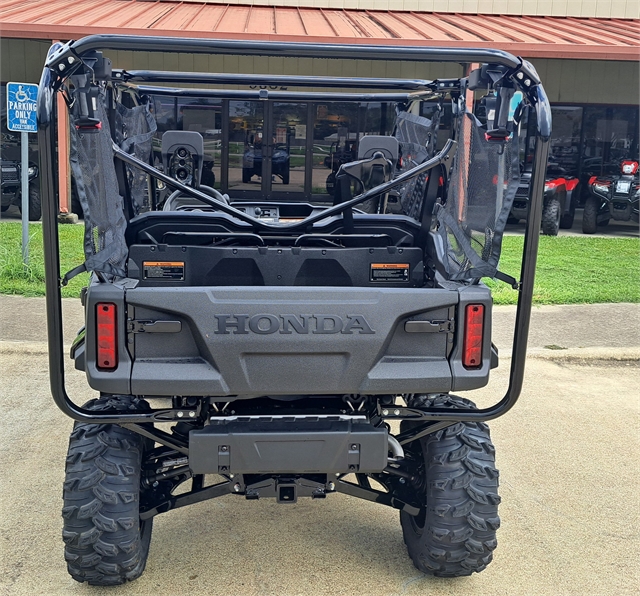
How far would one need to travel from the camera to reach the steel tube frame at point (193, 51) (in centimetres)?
254

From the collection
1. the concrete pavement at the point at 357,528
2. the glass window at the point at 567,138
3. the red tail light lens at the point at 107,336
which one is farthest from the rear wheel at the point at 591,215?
the red tail light lens at the point at 107,336

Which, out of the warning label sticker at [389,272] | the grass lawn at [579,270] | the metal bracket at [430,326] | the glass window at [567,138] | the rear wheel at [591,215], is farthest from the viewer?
the glass window at [567,138]

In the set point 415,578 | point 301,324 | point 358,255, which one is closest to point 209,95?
point 358,255

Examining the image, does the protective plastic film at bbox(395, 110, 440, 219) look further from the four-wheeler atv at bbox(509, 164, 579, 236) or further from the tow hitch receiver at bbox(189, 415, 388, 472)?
the four-wheeler atv at bbox(509, 164, 579, 236)

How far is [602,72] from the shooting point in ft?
55.1

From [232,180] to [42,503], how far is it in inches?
174

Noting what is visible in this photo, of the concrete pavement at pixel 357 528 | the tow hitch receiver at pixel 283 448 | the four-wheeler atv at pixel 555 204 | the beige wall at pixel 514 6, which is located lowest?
the concrete pavement at pixel 357 528

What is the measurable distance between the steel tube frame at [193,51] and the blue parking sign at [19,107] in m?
5.94

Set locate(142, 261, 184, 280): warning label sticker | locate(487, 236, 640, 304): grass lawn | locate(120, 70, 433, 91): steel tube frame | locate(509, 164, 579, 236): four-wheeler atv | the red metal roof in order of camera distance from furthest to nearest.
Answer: locate(509, 164, 579, 236): four-wheeler atv → the red metal roof → locate(487, 236, 640, 304): grass lawn → locate(120, 70, 433, 91): steel tube frame → locate(142, 261, 184, 280): warning label sticker

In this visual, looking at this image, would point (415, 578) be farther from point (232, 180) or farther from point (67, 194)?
point (67, 194)

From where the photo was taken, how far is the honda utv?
2.75 metres

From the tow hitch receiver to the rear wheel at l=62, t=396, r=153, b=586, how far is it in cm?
40

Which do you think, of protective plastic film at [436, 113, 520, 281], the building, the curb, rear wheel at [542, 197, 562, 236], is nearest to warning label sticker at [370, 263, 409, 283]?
protective plastic film at [436, 113, 520, 281]

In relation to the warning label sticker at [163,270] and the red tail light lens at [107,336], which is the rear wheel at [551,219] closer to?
the warning label sticker at [163,270]
